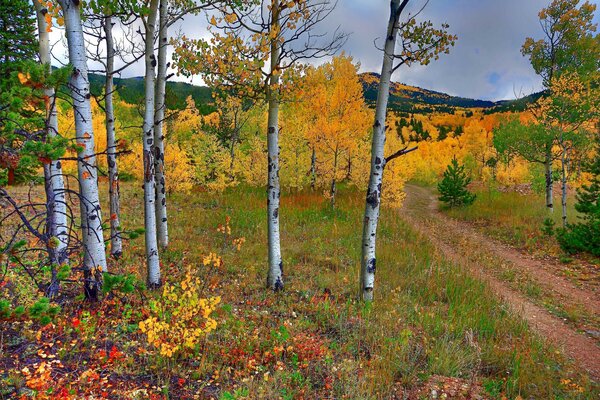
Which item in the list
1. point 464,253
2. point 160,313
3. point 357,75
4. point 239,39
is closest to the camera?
point 160,313

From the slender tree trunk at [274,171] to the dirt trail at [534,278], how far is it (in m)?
5.89

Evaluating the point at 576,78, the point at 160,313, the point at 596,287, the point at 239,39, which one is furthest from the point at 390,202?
the point at 160,313

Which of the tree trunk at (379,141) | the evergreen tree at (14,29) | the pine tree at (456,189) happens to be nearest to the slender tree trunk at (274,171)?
the tree trunk at (379,141)

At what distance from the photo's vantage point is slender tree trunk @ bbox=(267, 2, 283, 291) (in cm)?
688

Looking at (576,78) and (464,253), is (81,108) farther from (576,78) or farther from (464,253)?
(576,78)

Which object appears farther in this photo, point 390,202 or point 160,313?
point 390,202

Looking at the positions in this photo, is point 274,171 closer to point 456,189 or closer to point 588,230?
point 588,230

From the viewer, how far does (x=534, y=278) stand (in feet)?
35.6

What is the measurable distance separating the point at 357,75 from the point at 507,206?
13.4m

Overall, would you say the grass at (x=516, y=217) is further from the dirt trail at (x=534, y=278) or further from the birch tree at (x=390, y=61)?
the birch tree at (x=390, y=61)

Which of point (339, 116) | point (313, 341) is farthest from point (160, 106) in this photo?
point (339, 116)

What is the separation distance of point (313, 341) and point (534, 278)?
952cm

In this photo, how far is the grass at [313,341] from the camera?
155 inches

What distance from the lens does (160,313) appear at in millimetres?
4863
